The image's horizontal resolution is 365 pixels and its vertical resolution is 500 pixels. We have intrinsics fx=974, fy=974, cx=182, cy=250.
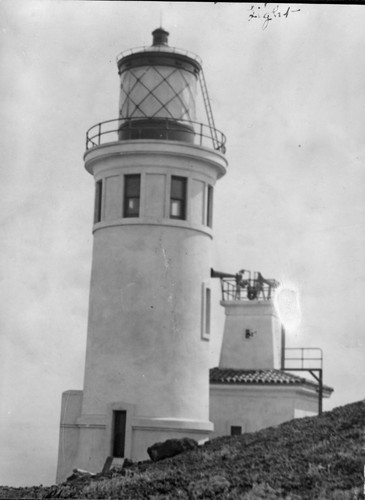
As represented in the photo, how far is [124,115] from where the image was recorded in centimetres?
2675

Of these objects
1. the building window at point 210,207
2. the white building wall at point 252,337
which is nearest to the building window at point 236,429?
the white building wall at point 252,337

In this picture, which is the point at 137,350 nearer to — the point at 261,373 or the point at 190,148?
the point at 190,148

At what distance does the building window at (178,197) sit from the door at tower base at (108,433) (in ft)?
17.3

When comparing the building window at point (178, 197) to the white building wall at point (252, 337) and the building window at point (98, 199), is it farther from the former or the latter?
the white building wall at point (252, 337)

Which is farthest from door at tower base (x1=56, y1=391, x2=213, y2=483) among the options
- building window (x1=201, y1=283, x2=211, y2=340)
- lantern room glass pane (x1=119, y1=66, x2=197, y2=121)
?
lantern room glass pane (x1=119, y1=66, x2=197, y2=121)

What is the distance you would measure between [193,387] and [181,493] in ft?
36.1

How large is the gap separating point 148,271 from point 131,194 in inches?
89.5

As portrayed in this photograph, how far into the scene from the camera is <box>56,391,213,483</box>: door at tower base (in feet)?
82.0

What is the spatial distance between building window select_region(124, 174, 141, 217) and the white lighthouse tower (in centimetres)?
3

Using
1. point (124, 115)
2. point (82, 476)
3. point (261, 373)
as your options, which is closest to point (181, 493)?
point (82, 476)

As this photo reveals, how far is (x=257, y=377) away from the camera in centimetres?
3303

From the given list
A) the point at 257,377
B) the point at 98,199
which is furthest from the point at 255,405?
the point at 98,199

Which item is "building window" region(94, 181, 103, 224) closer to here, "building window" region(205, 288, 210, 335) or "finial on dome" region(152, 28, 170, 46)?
"building window" region(205, 288, 210, 335)

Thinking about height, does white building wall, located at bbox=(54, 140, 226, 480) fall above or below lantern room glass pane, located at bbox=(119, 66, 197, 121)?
below
